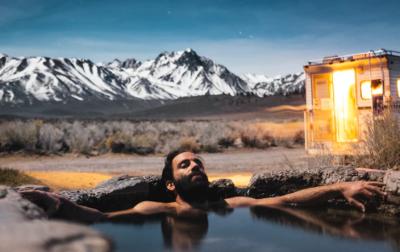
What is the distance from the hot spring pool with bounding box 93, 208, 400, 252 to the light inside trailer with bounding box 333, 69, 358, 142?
10.2 m

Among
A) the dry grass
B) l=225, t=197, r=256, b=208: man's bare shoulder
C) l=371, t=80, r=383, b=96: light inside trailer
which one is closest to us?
l=225, t=197, r=256, b=208: man's bare shoulder

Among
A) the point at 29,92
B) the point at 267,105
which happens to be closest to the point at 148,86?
the point at 29,92

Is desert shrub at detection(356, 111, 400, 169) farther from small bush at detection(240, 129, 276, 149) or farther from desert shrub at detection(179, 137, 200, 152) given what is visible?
small bush at detection(240, 129, 276, 149)

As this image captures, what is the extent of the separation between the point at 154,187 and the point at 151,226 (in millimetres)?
1526

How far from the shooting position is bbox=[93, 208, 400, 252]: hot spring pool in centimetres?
398

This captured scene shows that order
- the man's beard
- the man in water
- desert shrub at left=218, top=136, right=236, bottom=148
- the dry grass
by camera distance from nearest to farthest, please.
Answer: the man in water
the man's beard
the dry grass
desert shrub at left=218, top=136, right=236, bottom=148

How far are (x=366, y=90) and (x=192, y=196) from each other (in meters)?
9.78

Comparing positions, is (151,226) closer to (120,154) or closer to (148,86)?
(120,154)

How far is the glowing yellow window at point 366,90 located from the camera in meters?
13.6

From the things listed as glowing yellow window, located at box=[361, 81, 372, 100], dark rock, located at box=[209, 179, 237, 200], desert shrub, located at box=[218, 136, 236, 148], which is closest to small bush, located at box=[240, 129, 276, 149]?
desert shrub, located at box=[218, 136, 236, 148]

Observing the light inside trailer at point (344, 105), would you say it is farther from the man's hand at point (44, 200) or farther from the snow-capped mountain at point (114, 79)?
the snow-capped mountain at point (114, 79)

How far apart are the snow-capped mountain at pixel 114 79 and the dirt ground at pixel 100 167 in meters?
71.2

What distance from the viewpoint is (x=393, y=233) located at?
4.40m

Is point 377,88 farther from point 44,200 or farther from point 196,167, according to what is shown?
point 44,200
